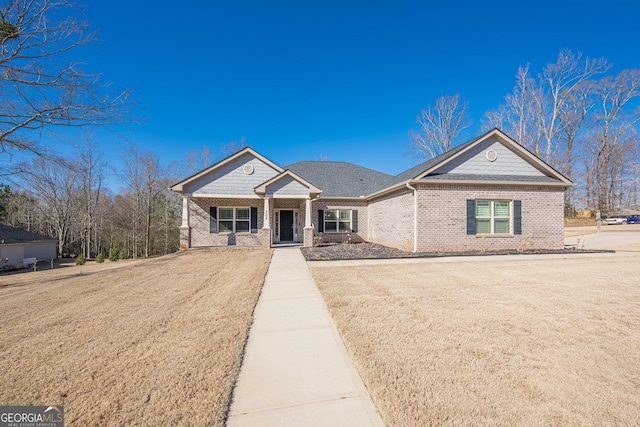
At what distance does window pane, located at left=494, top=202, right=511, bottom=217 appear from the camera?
484 inches

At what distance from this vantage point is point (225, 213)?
15.2m

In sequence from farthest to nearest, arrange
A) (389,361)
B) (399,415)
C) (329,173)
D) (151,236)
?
(151,236)
(329,173)
(389,361)
(399,415)

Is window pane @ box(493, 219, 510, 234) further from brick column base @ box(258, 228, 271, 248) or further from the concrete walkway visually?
the concrete walkway

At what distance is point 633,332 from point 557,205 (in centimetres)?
1159

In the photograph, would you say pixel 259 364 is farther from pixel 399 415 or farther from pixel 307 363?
pixel 399 415

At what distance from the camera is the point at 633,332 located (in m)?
3.53

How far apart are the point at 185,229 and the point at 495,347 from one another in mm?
14413

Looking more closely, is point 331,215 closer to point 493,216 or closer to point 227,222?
point 227,222

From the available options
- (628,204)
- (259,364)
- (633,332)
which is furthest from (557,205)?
(628,204)

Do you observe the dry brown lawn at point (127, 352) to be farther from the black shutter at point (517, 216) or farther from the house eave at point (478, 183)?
the black shutter at point (517, 216)

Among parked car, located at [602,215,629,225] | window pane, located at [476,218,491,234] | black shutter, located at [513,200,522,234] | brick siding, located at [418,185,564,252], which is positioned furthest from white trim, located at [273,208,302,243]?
parked car, located at [602,215,629,225]

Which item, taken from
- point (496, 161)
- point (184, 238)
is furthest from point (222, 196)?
point (496, 161)

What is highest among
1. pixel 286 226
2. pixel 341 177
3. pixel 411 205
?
pixel 341 177

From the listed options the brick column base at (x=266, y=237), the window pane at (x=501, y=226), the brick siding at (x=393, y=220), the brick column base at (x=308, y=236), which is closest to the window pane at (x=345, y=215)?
the brick siding at (x=393, y=220)
